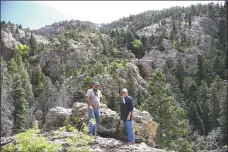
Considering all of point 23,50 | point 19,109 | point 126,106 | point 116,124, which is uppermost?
point 23,50

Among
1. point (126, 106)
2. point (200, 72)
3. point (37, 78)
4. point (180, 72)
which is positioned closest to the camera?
point (126, 106)

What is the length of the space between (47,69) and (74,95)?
1395 inches

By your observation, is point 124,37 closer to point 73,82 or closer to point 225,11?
point 225,11

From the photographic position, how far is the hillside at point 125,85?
21766mm

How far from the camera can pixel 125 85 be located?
64688 millimetres

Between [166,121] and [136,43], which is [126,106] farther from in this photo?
[136,43]

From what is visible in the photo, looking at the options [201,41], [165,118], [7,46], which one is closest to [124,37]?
[201,41]

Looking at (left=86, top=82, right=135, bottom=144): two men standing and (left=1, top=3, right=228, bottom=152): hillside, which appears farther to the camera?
(left=1, top=3, right=228, bottom=152): hillside

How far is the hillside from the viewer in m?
21.8

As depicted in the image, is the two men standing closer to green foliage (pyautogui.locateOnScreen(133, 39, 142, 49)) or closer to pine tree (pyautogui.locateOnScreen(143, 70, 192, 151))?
pine tree (pyautogui.locateOnScreen(143, 70, 192, 151))

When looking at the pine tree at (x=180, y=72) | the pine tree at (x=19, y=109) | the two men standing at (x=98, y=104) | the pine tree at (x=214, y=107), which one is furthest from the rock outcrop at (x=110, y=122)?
the pine tree at (x=180, y=72)

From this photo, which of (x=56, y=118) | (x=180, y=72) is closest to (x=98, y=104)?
(x=56, y=118)

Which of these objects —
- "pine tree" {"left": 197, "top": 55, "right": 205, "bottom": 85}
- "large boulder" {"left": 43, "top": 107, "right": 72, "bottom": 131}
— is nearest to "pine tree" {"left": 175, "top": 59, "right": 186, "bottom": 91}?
"pine tree" {"left": 197, "top": 55, "right": 205, "bottom": 85}

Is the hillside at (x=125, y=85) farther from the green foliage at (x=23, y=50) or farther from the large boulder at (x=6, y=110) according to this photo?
the green foliage at (x=23, y=50)
